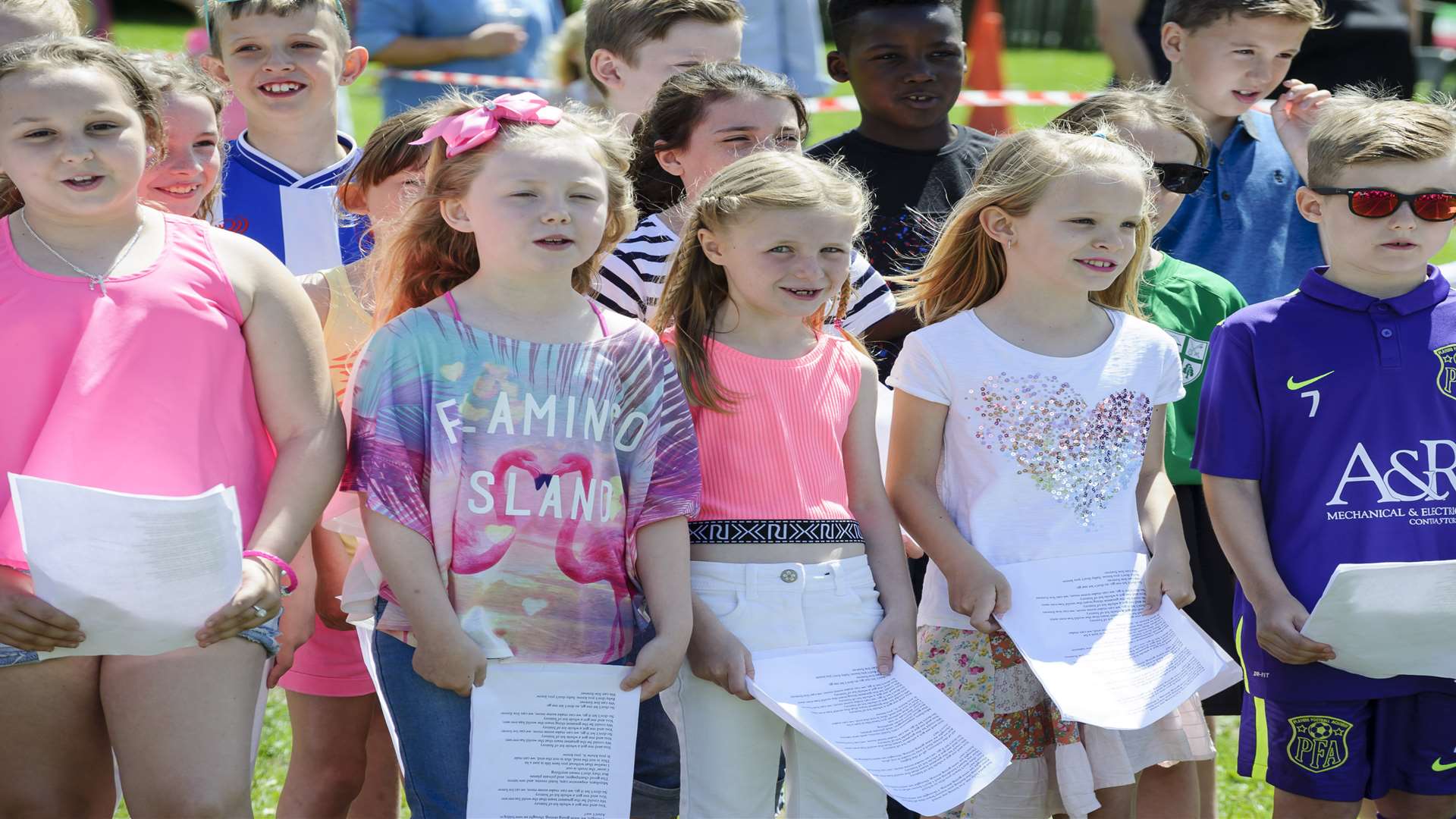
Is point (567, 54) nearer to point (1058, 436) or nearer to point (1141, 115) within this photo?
point (1141, 115)

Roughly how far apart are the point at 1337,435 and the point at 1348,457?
0.17ft

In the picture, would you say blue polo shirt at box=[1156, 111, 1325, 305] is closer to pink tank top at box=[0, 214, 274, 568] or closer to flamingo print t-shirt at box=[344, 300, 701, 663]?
flamingo print t-shirt at box=[344, 300, 701, 663]

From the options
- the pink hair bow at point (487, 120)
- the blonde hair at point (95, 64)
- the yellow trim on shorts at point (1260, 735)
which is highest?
the blonde hair at point (95, 64)

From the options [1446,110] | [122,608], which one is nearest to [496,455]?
[122,608]

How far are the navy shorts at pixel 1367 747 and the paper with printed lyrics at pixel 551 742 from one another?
4.79 ft

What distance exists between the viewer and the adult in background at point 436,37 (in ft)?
22.8

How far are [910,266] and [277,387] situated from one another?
67.0 inches

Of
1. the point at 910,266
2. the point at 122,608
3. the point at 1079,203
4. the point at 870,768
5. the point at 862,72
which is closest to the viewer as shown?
the point at 122,608

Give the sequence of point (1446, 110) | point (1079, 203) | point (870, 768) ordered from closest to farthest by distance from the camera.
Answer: point (870, 768), point (1079, 203), point (1446, 110)

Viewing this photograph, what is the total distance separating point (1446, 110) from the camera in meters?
3.50

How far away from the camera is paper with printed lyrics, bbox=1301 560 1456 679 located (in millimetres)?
3021

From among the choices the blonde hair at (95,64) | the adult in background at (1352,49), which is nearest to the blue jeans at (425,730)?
the blonde hair at (95,64)

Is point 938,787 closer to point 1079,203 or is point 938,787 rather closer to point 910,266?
point 1079,203

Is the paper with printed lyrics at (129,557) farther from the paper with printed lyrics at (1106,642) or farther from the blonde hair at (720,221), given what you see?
the paper with printed lyrics at (1106,642)
